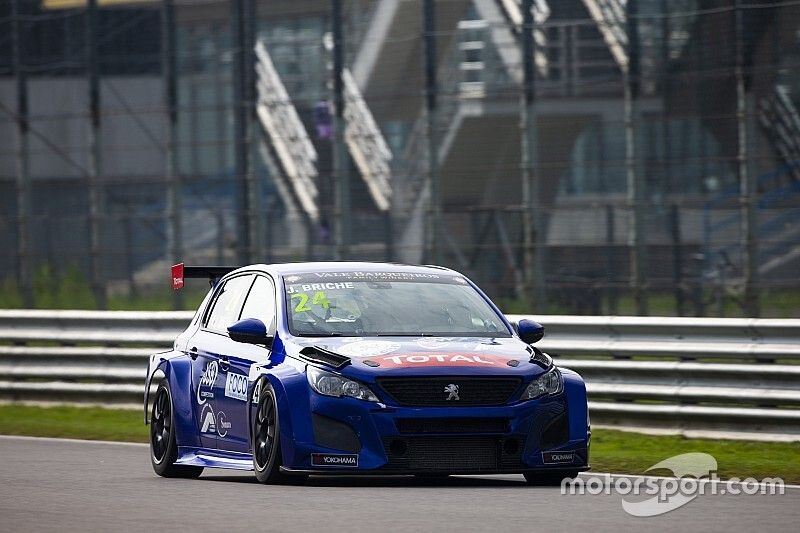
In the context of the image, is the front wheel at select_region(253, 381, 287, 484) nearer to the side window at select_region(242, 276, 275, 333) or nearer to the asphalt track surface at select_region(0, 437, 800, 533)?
the asphalt track surface at select_region(0, 437, 800, 533)

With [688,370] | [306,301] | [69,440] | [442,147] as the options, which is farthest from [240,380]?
[442,147]

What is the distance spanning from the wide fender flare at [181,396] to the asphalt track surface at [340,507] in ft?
1.02

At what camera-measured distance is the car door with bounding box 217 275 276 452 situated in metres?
11.2

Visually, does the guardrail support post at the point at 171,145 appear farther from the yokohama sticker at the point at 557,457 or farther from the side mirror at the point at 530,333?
the yokohama sticker at the point at 557,457

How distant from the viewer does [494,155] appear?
24.7 m

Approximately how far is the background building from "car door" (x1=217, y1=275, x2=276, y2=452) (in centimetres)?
1018

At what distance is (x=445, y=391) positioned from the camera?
10352 millimetres

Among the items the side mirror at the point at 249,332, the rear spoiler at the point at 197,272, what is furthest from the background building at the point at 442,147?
the side mirror at the point at 249,332

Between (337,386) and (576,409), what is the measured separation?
1404mm

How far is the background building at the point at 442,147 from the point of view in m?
22.2

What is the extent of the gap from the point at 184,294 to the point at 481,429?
1637 cm

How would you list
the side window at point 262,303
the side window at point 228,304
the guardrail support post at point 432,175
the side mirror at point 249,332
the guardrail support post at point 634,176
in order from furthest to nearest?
the guardrail support post at point 432,175 < the guardrail support post at point 634,176 < the side window at point 228,304 < the side window at point 262,303 < the side mirror at point 249,332

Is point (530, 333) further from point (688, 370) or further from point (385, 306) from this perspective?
point (688, 370)

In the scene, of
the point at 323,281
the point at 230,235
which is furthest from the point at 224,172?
the point at 323,281
